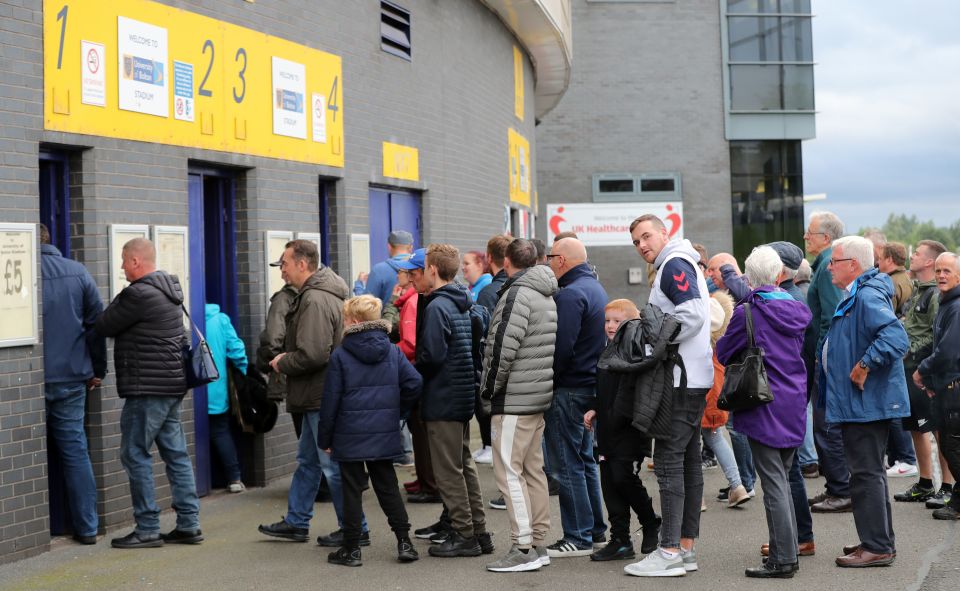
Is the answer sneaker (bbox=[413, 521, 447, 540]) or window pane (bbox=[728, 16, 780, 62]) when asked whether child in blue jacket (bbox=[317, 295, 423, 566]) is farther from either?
window pane (bbox=[728, 16, 780, 62])

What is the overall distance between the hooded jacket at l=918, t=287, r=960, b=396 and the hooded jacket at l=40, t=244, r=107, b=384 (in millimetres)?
5726

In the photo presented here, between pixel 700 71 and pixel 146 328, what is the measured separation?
25.8m

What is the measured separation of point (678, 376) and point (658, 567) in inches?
43.9

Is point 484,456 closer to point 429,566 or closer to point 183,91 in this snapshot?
point 429,566

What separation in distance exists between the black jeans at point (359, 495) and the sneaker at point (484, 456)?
379 cm

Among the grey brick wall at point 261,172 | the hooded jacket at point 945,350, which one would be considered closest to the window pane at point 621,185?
the grey brick wall at point 261,172

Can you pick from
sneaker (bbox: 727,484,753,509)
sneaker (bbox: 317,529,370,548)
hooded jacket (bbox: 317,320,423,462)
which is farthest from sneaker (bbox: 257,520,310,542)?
sneaker (bbox: 727,484,753,509)

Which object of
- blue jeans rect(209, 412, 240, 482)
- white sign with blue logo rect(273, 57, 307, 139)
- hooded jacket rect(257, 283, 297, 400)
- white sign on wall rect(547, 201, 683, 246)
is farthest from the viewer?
white sign on wall rect(547, 201, 683, 246)

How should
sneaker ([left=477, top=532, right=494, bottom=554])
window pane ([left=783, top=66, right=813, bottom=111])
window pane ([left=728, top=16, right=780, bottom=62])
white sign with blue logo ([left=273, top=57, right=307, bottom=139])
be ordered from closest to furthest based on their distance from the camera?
1. sneaker ([left=477, top=532, right=494, bottom=554])
2. white sign with blue logo ([left=273, top=57, right=307, bottom=139])
3. window pane ([left=728, top=16, right=780, bottom=62])
4. window pane ([left=783, top=66, right=813, bottom=111])

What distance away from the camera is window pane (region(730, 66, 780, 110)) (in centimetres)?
3097

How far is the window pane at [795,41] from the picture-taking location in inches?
1241

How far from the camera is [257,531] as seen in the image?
8.18 meters

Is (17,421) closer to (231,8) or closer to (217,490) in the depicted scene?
(217,490)

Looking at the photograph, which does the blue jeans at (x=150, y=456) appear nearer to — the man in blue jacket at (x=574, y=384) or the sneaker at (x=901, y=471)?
the man in blue jacket at (x=574, y=384)
